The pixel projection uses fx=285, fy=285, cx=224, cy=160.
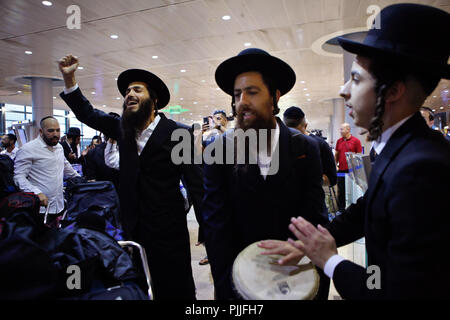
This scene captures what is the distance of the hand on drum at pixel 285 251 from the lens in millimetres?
1209

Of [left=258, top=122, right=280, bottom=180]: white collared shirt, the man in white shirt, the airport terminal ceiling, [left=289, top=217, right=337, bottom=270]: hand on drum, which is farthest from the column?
[left=289, top=217, right=337, bottom=270]: hand on drum

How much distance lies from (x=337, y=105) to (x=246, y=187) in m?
21.1

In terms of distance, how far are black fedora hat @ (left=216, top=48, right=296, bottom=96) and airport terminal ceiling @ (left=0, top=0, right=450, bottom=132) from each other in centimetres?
485

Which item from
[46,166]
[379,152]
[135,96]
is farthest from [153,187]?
[46,166]

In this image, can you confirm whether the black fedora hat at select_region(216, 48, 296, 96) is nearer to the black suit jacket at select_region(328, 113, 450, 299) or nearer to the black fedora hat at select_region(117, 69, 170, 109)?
the black suit jacket at select_region(328, 113, 450, 299)

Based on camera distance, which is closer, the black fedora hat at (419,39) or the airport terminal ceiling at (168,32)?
the black fedora hat at (419,39)

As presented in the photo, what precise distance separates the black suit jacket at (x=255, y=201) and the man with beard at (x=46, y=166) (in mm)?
3196

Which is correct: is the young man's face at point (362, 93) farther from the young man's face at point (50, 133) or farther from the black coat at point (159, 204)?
Result: the young man's face at point (50, 133)

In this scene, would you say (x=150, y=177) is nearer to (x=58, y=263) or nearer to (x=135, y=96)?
(x=135, y=96)

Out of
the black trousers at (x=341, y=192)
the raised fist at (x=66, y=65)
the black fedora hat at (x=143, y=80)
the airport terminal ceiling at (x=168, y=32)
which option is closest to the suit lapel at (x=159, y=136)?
the black fedora hat at (x=143, y=80)

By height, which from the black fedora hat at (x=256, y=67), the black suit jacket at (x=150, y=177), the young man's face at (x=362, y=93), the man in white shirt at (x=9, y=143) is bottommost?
the black suit jacket at (x=150, y=177)

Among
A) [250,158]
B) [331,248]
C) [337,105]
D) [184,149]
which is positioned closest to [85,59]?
[184,149]

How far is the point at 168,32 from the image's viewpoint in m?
7.54

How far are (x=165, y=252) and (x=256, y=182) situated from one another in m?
1.18
